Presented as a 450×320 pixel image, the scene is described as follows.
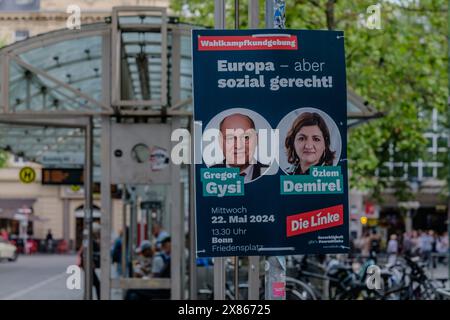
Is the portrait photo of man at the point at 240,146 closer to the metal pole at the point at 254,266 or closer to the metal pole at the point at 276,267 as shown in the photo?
the metal pole at the point at 276,267

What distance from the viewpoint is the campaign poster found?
5.98m

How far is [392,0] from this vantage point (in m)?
18.9

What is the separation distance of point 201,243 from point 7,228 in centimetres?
5456

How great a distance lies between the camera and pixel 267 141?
603cm

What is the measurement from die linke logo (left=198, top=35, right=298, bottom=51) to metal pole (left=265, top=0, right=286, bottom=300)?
22 centimetres

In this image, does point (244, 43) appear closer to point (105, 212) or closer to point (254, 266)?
point (254, 266)

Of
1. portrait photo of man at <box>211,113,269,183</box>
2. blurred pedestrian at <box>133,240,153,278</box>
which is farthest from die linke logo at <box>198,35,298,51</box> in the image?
blurred pedestrian at <box>133,240,153,278</box>

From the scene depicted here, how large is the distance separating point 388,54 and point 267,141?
53.7ft

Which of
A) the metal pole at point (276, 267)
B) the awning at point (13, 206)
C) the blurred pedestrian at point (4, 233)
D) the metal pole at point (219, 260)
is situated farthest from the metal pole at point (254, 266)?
the awning at point (13, 206)

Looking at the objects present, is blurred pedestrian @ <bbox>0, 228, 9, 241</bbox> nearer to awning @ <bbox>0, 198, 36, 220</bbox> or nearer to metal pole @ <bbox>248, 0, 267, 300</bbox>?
awning @ <bbox>0, 198, 36, 220</bbox>

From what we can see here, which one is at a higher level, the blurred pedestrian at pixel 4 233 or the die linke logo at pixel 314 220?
the die linke logo at pixel 314 220

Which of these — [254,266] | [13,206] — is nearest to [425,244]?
[13,206]

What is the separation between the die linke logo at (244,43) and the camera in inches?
237
